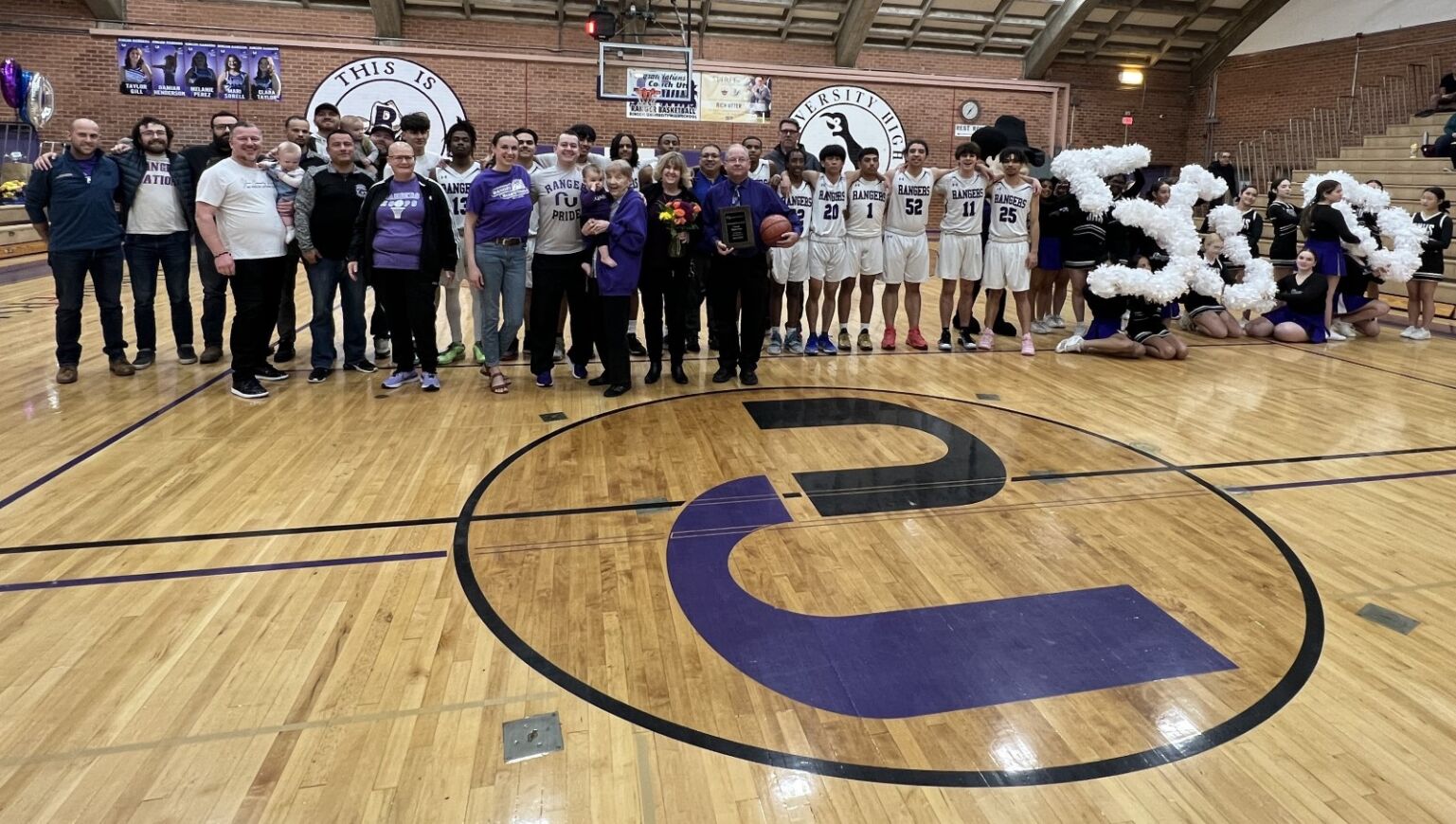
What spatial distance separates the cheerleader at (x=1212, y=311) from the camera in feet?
25.1

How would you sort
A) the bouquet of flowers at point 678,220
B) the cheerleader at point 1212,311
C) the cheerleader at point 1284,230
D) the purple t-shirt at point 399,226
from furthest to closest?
the cheerleader at point 1284,230
the cheerleader at point 1212,311
the bouquet of flowers at point 678,220
the purple t-shirt at point 399,226

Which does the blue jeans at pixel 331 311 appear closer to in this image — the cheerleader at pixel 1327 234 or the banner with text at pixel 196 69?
the cheerleader at pixel 1327 234

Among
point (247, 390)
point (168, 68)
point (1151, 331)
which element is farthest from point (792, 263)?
point (168, 68)

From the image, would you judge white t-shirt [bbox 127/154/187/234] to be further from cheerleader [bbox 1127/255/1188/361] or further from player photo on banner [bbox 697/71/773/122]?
player photo on banner [bbox 697/71/773/122]

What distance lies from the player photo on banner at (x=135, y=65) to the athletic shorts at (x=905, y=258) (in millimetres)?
12608

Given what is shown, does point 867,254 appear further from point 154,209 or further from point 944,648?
point 154,209

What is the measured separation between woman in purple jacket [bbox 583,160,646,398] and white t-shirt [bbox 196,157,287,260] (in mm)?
1841

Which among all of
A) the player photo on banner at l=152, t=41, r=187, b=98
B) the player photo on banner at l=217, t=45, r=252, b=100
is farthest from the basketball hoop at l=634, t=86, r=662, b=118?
the player photo on banner at l=152, t=41, r=187, b=98

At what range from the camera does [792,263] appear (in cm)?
633

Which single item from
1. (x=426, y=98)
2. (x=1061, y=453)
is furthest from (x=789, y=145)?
(x=426, y=98)

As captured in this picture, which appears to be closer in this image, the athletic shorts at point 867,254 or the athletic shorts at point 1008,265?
the athletic shorts at point 867,254

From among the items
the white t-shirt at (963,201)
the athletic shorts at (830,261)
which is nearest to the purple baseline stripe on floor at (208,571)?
A: the athletic shorts at (830,261)

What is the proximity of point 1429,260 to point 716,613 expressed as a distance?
336 inches

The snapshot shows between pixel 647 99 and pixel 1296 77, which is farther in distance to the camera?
pixel 1296 77
